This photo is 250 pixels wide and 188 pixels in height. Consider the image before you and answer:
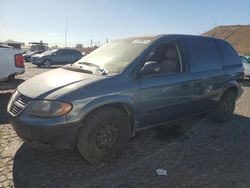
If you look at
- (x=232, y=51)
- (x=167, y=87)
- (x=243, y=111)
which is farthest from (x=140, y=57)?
(x=243, y=111)

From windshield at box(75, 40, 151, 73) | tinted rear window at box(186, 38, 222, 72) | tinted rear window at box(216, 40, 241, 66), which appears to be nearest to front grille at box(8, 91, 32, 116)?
windshield at box(75, 40, 151, 73)

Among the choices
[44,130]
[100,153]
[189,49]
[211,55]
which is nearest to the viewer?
[44,130]

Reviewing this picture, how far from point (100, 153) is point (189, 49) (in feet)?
7.94

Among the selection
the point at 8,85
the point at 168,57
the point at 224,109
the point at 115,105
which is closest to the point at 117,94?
the point at 115,105

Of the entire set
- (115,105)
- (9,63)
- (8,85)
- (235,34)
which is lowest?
(235,34)

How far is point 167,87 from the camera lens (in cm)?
424

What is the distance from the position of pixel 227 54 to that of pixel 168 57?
180cm

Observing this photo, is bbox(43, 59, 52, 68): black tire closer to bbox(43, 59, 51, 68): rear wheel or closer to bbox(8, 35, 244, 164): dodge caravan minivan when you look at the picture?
bbox(43, 59, 51, 68): rear wheel

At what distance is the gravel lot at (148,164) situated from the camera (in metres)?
3.31

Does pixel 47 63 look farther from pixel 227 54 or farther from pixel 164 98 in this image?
pixel 164 98

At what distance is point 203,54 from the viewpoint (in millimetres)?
5070

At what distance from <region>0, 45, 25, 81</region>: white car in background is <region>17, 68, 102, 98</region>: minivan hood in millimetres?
3861

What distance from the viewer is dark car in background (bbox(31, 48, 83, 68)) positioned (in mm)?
22062

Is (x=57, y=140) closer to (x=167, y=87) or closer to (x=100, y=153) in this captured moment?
(x=100, y=153)
